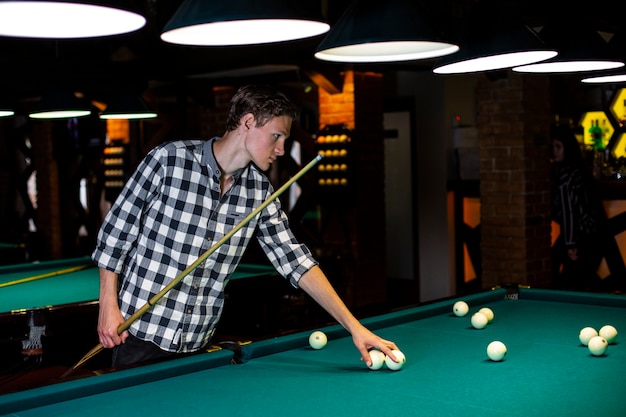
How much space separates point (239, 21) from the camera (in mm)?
2178

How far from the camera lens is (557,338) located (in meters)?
2.88

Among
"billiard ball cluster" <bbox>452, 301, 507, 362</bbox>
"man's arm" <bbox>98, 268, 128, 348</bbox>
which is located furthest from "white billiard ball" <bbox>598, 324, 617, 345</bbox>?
"man's arm" <bbox>98, 268, 128, 348</bbox>

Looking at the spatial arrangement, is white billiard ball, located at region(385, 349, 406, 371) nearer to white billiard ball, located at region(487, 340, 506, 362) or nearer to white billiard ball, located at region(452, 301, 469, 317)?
white billiard ball, located at region(487, 340, 506, 362)

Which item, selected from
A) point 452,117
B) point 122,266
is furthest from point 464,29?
point 452,117

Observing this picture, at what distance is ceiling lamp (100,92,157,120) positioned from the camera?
542 cm

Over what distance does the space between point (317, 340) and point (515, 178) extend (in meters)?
3.61

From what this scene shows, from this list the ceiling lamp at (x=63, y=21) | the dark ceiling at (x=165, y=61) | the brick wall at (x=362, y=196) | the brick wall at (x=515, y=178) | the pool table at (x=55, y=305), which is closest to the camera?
the ceiling lamp at (x=63, y=21)

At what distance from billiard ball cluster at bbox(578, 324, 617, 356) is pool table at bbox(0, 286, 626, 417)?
0.03 metres

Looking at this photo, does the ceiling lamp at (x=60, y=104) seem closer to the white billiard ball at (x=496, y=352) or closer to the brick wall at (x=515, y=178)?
the brick wall at (x=515, y=178)

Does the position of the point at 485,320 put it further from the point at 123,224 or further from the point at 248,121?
the point at 123,224

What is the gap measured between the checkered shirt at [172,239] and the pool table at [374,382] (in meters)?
0.38

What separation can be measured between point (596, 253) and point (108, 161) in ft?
18.1

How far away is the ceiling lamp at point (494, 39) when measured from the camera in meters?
2.77

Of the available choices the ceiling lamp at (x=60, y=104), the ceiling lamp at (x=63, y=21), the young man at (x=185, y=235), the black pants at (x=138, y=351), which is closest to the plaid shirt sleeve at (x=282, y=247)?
the young man at (x=185, y=235)
